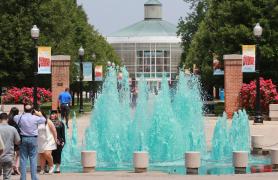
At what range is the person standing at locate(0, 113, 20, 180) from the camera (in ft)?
46.8

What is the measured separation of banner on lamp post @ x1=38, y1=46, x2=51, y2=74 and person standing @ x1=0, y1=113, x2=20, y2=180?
23.6 meters

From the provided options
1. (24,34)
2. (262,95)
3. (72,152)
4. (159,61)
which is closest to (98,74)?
(24,34)

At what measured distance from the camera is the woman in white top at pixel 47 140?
16.6 metres

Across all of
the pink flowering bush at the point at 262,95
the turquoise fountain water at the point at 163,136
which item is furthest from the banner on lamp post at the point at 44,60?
the turquoise fountain water at the point at 163,136

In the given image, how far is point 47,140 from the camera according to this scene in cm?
1683

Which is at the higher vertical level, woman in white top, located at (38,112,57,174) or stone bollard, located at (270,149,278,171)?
woman in white top, located at (38,112,57,174)

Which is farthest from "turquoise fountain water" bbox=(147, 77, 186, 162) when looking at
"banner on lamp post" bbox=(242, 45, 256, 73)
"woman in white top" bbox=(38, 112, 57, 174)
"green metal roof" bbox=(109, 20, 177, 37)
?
"green metal roof" bbox=(109, 20, 177, 37)

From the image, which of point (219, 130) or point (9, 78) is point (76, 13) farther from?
→ point (219, 130)

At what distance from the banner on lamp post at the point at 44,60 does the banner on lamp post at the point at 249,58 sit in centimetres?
994

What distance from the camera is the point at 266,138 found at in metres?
27.3

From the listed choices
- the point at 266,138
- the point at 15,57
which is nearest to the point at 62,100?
the point at 266,138

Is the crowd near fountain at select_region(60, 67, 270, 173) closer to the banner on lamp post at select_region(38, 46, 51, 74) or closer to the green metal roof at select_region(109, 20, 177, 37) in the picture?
the banner on lamp post at select_region(38, 46, 51, 74)

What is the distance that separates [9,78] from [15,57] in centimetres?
153

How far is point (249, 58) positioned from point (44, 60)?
10.4 m
